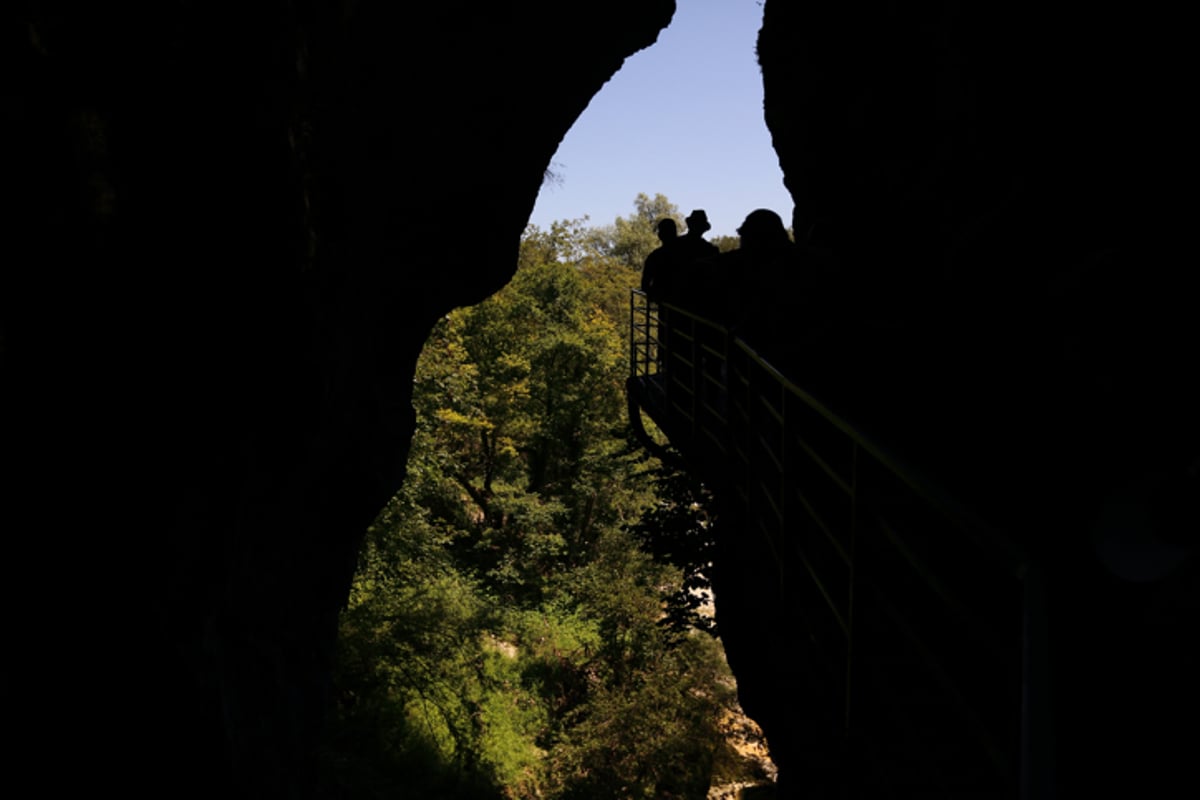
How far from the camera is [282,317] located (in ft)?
15.1

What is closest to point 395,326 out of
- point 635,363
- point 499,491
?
point 635,363

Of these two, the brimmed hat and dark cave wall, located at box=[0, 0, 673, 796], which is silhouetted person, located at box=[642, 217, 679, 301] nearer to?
the brimmed hat

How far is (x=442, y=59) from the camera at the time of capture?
6879 mm

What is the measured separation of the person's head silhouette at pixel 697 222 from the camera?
26.3 feet

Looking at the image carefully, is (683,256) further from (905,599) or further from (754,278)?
(905,599)

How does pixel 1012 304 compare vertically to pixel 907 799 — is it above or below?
above

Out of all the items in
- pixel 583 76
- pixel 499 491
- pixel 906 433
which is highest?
pixel 583 76

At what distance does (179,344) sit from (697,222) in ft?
19.9

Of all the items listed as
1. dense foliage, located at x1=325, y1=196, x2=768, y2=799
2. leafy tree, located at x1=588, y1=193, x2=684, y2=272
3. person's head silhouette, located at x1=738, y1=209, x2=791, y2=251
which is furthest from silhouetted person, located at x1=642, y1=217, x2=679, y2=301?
leafy tree, located at x1=588, y1=193, x2=684, y2=272

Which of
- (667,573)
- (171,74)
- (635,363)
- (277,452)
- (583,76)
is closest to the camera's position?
(171,74)

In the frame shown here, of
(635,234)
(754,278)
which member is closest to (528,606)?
(754,278)

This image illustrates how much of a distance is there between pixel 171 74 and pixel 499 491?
19.1 meters

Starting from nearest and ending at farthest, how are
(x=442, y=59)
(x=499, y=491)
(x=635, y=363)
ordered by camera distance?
(x=442, y=59) → (x=635, y=363) → (x=499, y=491)

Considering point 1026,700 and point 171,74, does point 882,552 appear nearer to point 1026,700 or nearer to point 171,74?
point 1026,700
